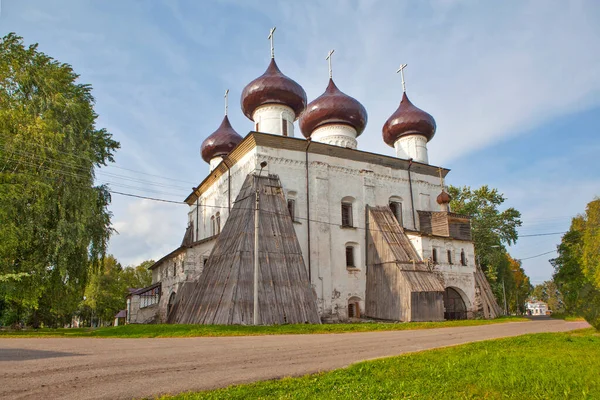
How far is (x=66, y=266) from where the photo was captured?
638 inches

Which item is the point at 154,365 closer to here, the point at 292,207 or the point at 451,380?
the point at 451,380

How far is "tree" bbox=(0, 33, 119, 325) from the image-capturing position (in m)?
15.3

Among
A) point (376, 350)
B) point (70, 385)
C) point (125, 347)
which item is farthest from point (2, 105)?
point (376, 350)

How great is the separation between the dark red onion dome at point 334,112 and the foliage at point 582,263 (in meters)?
15.1

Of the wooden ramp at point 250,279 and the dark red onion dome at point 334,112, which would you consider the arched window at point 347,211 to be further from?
the dark red onion dome at point 334,112

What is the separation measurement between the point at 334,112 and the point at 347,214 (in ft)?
23.4

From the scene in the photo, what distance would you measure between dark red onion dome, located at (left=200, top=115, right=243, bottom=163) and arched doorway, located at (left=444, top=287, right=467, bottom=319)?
17489 mm

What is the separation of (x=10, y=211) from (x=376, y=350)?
12.9 metres

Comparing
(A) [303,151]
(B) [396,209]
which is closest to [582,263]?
(B) [396,209]

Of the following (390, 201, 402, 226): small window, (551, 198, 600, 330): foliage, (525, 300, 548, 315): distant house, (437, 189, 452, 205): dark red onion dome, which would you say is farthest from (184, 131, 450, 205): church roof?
(525, 300, 548, 315): distant house

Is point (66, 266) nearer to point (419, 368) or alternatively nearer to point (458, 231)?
point (419, 368)

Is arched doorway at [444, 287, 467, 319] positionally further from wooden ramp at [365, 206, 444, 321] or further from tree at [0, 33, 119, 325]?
tree at [0, 33, 119, 325]

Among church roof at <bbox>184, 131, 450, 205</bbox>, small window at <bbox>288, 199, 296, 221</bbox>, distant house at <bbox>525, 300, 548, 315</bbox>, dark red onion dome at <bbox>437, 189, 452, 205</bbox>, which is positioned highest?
church roof at <bbox>184, 131, 450, 205</bbox>

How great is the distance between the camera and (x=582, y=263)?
103ft
